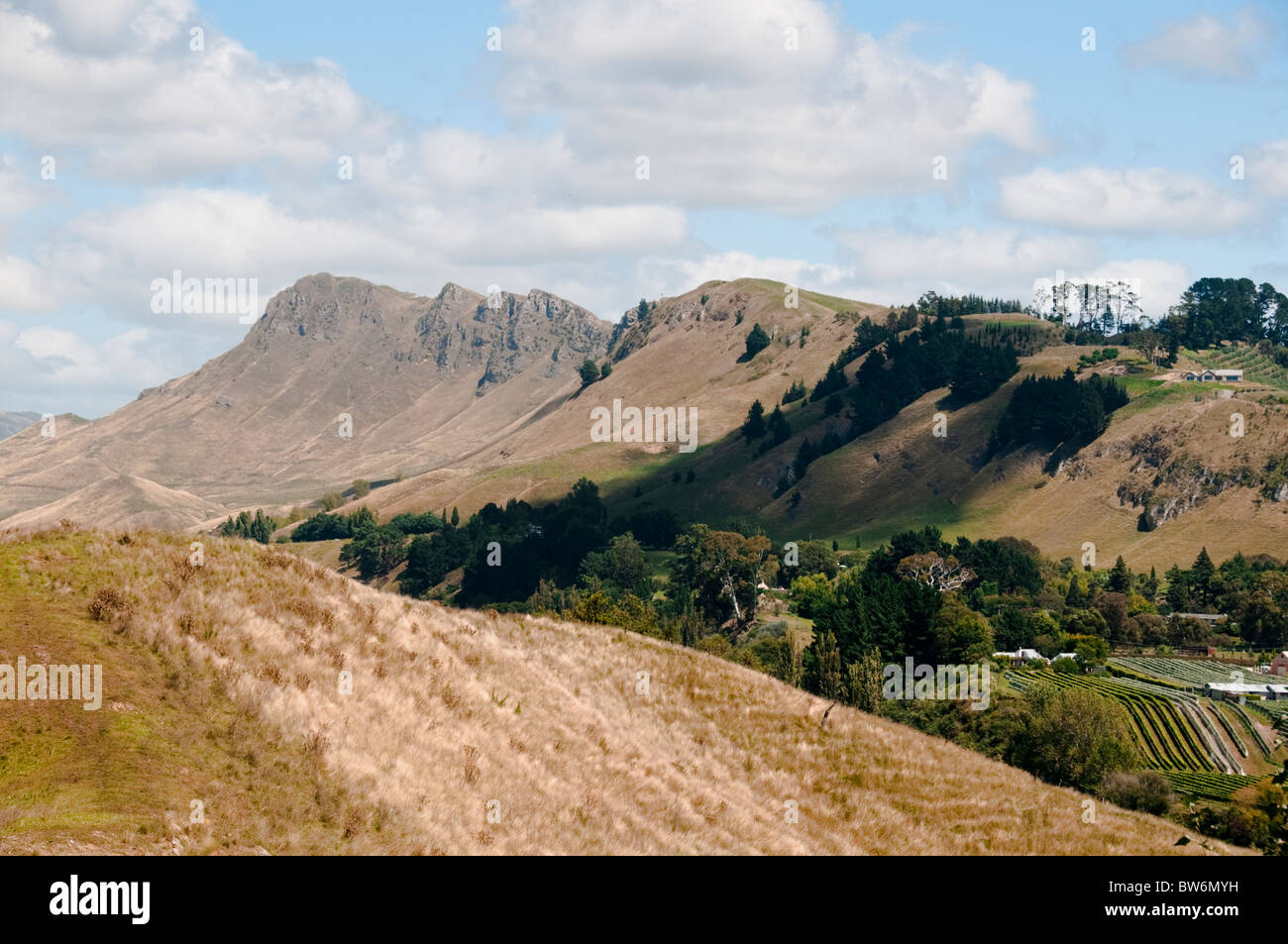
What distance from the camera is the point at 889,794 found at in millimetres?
45438

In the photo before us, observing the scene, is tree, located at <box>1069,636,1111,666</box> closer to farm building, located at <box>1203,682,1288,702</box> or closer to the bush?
farm building, located at <box>1203,682,1288,702</box>

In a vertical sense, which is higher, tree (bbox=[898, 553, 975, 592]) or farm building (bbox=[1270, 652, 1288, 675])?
tree (bbox=[898, 553, 975, 592])

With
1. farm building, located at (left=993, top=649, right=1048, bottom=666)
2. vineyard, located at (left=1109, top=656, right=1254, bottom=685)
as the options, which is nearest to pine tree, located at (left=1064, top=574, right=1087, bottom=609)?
vineyard, located at (left=1109, top=656, right=1254, bottom=685)

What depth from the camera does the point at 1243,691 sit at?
13675cm

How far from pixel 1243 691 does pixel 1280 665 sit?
21.8 meters

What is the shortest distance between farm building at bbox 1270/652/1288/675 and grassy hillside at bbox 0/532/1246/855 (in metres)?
121

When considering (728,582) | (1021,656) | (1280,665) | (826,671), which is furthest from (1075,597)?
(826,671)

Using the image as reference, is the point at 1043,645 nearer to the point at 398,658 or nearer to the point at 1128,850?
the point at 1128,850

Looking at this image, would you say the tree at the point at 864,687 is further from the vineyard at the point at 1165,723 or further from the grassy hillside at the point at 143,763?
the grassy hillside at the point at 143,763

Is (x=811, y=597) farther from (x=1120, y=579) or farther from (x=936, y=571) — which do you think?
(x=1120, y=579)

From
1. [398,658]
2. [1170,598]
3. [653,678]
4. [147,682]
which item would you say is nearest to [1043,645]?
[1170,598]

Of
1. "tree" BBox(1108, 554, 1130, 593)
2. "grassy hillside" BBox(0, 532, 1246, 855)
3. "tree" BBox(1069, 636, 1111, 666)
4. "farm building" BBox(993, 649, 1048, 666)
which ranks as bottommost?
"farm building" BBox(993, 649, 1048, 666)

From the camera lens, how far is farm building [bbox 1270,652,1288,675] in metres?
152

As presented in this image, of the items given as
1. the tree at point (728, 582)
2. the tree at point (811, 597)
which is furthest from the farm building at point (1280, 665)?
the tree at point (728, 582)
